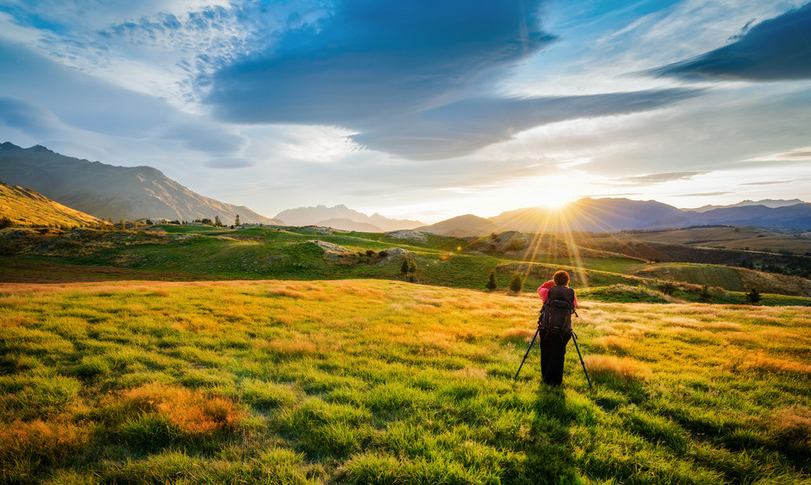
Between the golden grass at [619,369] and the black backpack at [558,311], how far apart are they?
173 centimetres

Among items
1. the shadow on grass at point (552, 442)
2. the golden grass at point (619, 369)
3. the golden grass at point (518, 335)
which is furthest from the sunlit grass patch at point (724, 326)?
the shadow on grass at point (552, 442)

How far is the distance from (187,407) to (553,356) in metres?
8.05

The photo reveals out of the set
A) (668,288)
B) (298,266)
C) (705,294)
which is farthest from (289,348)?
(705,294)

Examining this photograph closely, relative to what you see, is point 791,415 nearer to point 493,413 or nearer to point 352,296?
point 493,413

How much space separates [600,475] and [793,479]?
2.89 meters

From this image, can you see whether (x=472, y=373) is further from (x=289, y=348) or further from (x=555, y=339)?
(x=289, y=348)

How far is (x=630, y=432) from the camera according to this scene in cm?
513

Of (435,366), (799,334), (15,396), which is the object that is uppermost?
(15,396)

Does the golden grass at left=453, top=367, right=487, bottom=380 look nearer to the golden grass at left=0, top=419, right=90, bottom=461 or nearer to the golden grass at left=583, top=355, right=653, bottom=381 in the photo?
the golden grass at left=583, top=355, right=653, bottom=381

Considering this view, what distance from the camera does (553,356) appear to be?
709 cm

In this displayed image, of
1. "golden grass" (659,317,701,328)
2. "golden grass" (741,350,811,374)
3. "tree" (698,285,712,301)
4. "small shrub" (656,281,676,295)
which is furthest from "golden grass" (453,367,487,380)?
"tree" (698,285,712,301)

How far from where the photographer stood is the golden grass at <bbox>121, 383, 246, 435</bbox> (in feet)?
15.6

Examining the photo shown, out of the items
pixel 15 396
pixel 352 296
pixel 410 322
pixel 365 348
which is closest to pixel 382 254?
pixel 352 296

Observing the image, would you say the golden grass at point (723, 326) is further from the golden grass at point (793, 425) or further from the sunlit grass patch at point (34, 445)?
the sunlit grass patch at point (34, 445)
